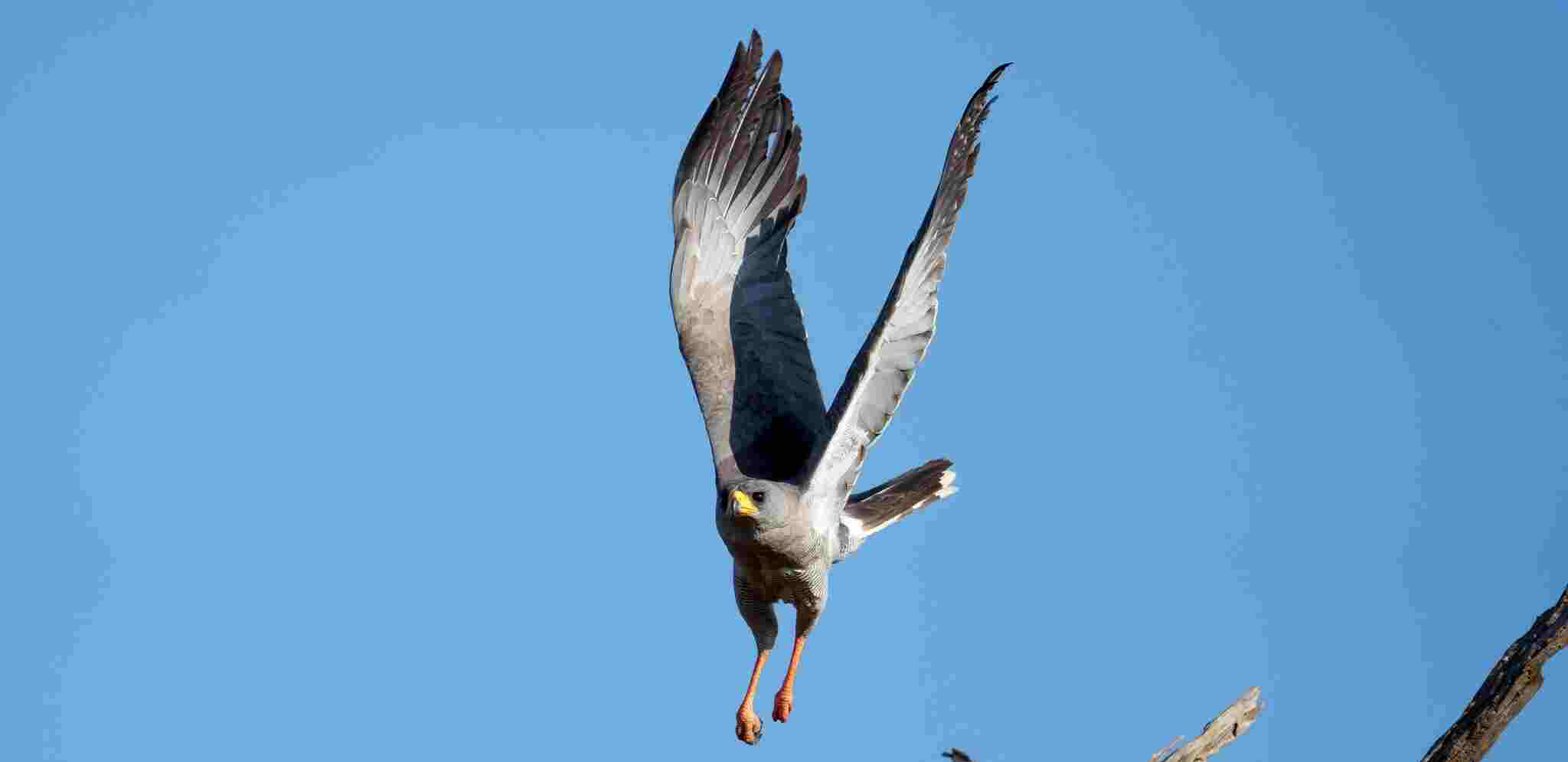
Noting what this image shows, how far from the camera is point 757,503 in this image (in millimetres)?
8594

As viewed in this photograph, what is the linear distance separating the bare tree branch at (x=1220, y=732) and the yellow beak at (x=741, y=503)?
8.22ft

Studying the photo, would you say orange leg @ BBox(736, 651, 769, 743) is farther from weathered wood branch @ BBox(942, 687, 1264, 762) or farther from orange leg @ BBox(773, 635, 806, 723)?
weathered wood branch @ BBox(942, 687, 1264, 762)

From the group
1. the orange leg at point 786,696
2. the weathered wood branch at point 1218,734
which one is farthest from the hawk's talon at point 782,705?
the weathered wood branch at point 1218,734

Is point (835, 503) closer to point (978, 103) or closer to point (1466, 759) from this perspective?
point (978, 103)

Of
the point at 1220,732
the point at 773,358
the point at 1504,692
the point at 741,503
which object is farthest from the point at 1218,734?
the point at 773,358

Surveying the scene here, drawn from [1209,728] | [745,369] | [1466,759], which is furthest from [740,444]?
[1466,759]

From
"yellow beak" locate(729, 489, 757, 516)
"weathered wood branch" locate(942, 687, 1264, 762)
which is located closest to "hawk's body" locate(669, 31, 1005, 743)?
"yellow beak" locate(729, 489, 757, 516)

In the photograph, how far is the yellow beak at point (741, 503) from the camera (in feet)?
27.9

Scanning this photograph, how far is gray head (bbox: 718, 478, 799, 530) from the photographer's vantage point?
8539 millimetres

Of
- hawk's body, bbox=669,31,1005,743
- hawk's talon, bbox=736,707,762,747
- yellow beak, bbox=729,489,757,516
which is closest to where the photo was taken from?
yellow beak, bbox=729,489,757,516

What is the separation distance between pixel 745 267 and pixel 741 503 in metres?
1.99

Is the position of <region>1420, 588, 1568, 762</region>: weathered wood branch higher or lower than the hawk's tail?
lower

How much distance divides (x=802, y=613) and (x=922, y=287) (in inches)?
73.1

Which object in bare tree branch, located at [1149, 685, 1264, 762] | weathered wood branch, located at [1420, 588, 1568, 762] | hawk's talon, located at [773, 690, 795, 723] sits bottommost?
weathered wood branch, located at [1420, 588, 1568, 762]
